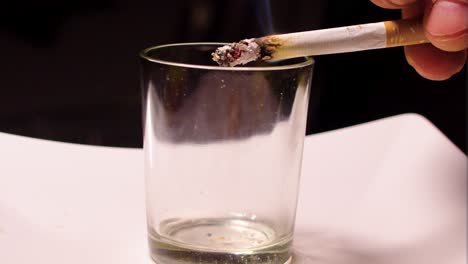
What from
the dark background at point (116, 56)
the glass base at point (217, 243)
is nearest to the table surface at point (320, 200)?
the glass base at point (217, 243)

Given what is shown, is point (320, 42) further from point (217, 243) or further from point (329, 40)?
point (217, 243)

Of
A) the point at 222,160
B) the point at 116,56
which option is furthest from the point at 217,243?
the point at 116,56

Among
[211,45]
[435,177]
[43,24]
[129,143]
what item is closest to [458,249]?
[435,177]

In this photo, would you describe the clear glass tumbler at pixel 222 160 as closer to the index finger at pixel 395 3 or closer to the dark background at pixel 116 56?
the index finger at pixel 395 3

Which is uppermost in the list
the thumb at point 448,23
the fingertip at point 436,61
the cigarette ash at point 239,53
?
the thumb at point 448,23

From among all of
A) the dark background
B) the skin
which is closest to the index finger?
the skin

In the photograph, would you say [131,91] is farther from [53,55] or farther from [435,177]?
[435,177]

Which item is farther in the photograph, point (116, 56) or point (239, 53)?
point (116, 56)
